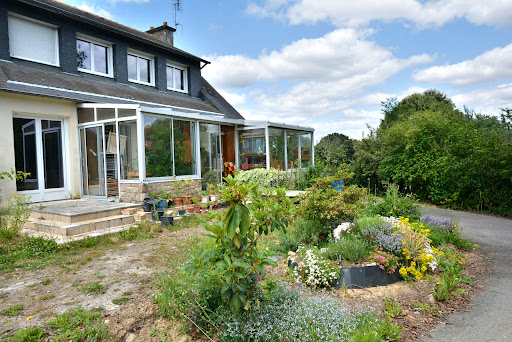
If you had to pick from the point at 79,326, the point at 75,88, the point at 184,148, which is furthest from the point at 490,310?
the point at 75,88

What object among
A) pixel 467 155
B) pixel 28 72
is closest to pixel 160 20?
pixel 28 72

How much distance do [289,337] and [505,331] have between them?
2.13 meters

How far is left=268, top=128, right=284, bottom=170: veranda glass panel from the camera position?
12.9m

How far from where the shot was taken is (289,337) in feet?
7.71

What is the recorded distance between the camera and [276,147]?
1328 centimetres

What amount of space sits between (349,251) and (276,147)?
31.3ft

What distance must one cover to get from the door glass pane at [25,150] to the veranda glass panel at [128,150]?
7.56ft

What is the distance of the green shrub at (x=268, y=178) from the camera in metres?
10.9

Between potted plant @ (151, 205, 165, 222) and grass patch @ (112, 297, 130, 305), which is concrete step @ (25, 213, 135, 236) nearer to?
potted plant @ (151, 205, 165, 222)

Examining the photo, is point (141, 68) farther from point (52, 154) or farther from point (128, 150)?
point (128, 150)

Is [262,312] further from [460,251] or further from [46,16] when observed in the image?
[46,16]

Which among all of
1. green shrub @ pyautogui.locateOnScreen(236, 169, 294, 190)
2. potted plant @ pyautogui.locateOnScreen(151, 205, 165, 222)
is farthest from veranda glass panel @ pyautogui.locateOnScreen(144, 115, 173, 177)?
green shrub @ pyautogui.locateOnScreen(236, 169, 294, 190)

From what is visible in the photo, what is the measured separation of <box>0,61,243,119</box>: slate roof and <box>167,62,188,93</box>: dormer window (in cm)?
96

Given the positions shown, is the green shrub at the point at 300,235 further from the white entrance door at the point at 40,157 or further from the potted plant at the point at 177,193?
the white entrance door at the point at 40,157
